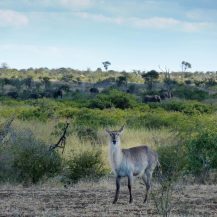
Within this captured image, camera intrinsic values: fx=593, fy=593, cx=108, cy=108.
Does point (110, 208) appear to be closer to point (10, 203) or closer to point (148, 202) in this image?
point (148, 202)

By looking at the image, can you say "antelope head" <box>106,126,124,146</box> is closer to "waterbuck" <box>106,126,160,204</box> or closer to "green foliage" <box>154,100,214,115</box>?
"waterbuck" <box>106,126,160,204</box>

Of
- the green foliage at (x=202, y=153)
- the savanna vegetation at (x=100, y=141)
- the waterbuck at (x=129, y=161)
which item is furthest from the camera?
the green foliage at (x=202, y=153)

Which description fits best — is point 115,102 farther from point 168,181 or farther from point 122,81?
point 168,181

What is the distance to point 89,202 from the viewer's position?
12.6 meters

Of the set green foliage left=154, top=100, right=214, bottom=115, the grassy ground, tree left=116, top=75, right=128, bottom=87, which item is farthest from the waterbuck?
tree left=116, top=75, right=128, bottom=87

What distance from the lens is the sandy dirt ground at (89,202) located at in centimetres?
1151

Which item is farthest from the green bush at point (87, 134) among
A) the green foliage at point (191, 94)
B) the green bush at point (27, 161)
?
the green foliage at point (191, 94)

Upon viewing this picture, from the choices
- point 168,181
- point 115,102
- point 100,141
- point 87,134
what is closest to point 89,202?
point 168,181

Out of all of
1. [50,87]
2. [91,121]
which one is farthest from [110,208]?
[50,87]

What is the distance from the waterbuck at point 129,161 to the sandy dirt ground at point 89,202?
1.72 ft

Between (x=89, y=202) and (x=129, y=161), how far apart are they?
4.39 ft

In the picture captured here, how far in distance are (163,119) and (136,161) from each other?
19728mm

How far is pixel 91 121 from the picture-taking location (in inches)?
1293

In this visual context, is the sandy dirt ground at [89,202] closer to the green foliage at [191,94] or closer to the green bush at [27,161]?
the green bush at [27,161]
